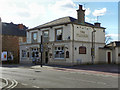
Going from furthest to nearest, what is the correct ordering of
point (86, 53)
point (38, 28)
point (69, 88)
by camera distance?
point (38, 28), point (86, 53), point (69, 88)

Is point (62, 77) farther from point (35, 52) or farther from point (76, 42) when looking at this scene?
point (35, 52)

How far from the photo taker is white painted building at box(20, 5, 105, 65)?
28594 millimetres

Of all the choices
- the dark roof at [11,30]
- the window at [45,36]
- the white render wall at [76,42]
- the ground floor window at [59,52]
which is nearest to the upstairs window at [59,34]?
the white render wall at [76,42]

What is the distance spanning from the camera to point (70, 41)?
28.2 meters

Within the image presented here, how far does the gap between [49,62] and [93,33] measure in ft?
29.9

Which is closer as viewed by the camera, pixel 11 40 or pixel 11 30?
pixel 11 40

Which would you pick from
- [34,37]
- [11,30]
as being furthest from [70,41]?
[11,30]

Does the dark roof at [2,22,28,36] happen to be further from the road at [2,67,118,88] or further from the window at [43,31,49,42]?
the road at [2,67,118,88]

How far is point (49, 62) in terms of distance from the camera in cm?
3147

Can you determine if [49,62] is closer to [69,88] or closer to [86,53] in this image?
[86,53]

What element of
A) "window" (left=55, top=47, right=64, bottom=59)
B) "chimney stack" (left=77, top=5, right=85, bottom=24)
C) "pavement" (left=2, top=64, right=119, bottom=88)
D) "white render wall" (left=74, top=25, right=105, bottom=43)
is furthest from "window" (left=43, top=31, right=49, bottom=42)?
"pavement" (left=2, top=64, right=119, bottom=88)

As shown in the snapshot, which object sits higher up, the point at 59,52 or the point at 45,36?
the point at 45,36

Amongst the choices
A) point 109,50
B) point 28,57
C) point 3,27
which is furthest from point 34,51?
point 3,27

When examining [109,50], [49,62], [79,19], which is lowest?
[49,62]
